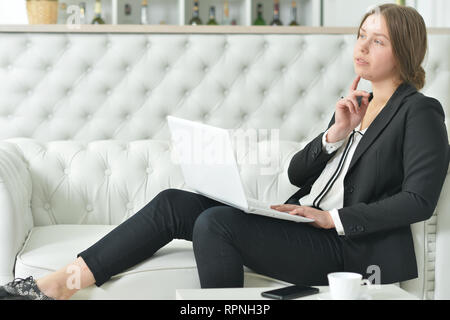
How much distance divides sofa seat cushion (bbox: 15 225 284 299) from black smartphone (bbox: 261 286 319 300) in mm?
367

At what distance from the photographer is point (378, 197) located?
155 centimetres

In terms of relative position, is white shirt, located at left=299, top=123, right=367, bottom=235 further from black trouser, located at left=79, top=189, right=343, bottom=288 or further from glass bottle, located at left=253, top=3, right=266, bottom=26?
glass bottle, located at left=253, top=3, right=266, bottom=26

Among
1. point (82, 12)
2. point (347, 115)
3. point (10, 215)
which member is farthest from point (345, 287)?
point (82, 12)

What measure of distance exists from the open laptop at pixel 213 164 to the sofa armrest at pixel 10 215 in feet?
1.77

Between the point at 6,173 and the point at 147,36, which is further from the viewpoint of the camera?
the point at 147,36

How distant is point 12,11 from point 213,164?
7.74ft

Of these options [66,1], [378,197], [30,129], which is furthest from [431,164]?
[66,1]

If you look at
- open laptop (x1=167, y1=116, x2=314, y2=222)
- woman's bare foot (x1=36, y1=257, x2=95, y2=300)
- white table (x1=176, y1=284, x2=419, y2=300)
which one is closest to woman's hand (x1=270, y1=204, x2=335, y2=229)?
open laptop (x1=167, y1=116, x2=314, y2=222)

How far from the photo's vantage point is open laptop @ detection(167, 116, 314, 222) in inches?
52.2

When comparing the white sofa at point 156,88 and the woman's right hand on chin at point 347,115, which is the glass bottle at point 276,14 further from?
the woman's right hand on chin at point 347,115
